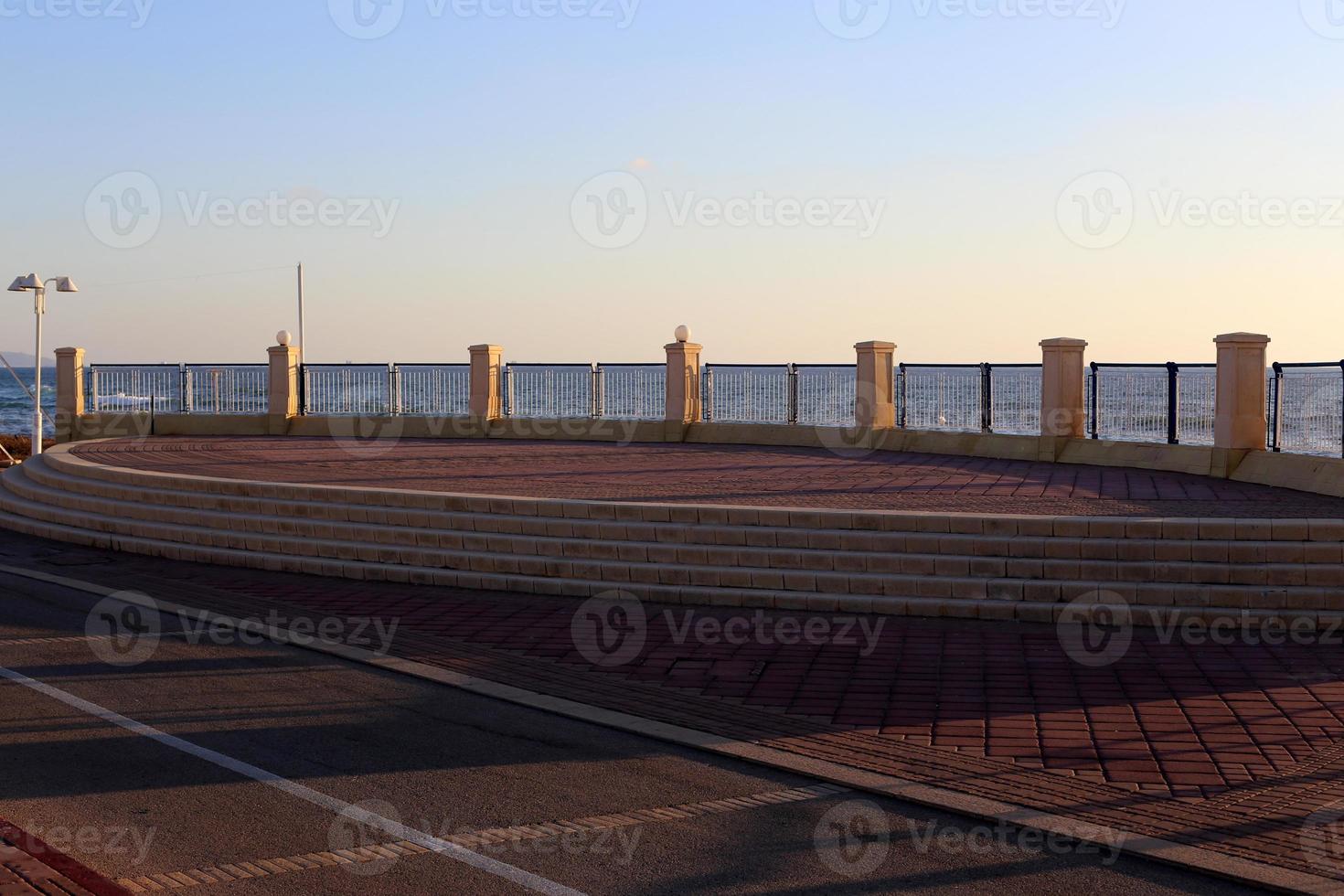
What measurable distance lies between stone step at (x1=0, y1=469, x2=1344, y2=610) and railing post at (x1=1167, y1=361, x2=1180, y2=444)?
7125 mm

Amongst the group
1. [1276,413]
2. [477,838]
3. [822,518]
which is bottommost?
[477,838]

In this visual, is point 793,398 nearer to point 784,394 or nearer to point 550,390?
point 784,394

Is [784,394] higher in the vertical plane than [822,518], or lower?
higher

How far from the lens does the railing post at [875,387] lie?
21500mm

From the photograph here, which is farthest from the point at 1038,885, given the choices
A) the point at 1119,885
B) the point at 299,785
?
the point at 299,785

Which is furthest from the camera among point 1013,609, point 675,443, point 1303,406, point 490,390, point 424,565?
point 490,390

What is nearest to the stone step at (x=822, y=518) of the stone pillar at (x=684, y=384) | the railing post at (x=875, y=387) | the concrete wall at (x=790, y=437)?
the concrete wall at (x=790, y=437)

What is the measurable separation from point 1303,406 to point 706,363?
36.9ft

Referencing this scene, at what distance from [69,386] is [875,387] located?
17755 millimetres

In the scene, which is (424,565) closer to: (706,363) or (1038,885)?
(1038,885)

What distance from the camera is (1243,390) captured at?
16.3 metres

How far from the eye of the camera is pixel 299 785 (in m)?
6.61

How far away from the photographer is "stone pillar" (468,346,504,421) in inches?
1025

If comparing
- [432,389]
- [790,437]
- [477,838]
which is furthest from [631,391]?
[477,838]
